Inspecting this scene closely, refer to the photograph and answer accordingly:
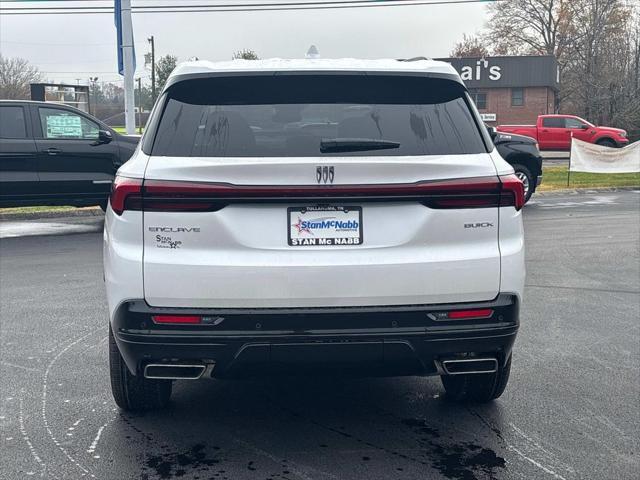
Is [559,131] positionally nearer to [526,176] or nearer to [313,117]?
[526,176]

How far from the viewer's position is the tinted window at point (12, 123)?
525 inches

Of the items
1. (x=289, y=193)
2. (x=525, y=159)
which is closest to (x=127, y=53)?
(x=525, y=159)

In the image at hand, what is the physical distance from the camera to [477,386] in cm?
477

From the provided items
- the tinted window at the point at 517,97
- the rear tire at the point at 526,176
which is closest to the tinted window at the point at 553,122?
the rear tire at the point at 526,176

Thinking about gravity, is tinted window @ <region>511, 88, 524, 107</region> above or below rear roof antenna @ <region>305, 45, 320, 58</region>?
below

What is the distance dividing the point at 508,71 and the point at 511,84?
92 cm

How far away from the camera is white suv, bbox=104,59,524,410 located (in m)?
3.73

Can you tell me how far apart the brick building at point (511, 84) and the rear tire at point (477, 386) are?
5454cm

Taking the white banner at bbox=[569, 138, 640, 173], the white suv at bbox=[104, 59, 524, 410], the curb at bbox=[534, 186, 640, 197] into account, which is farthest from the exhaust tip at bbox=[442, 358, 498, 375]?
the white banner at bbox=[569, 138, 640, 173]

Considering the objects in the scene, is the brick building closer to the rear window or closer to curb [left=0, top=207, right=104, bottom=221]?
curb [left=0, top=207, right=104, bottom=221]

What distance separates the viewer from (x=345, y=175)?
3.74 m

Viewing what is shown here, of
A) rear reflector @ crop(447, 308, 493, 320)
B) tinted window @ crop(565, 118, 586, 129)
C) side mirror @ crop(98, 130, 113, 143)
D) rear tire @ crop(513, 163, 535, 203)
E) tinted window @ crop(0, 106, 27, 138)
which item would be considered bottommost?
tinted window @ crop(565, 118, 586, 129)

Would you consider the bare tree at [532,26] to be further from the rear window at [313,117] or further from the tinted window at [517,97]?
the rear window at [313,117]

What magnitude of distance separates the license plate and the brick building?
55.6m
